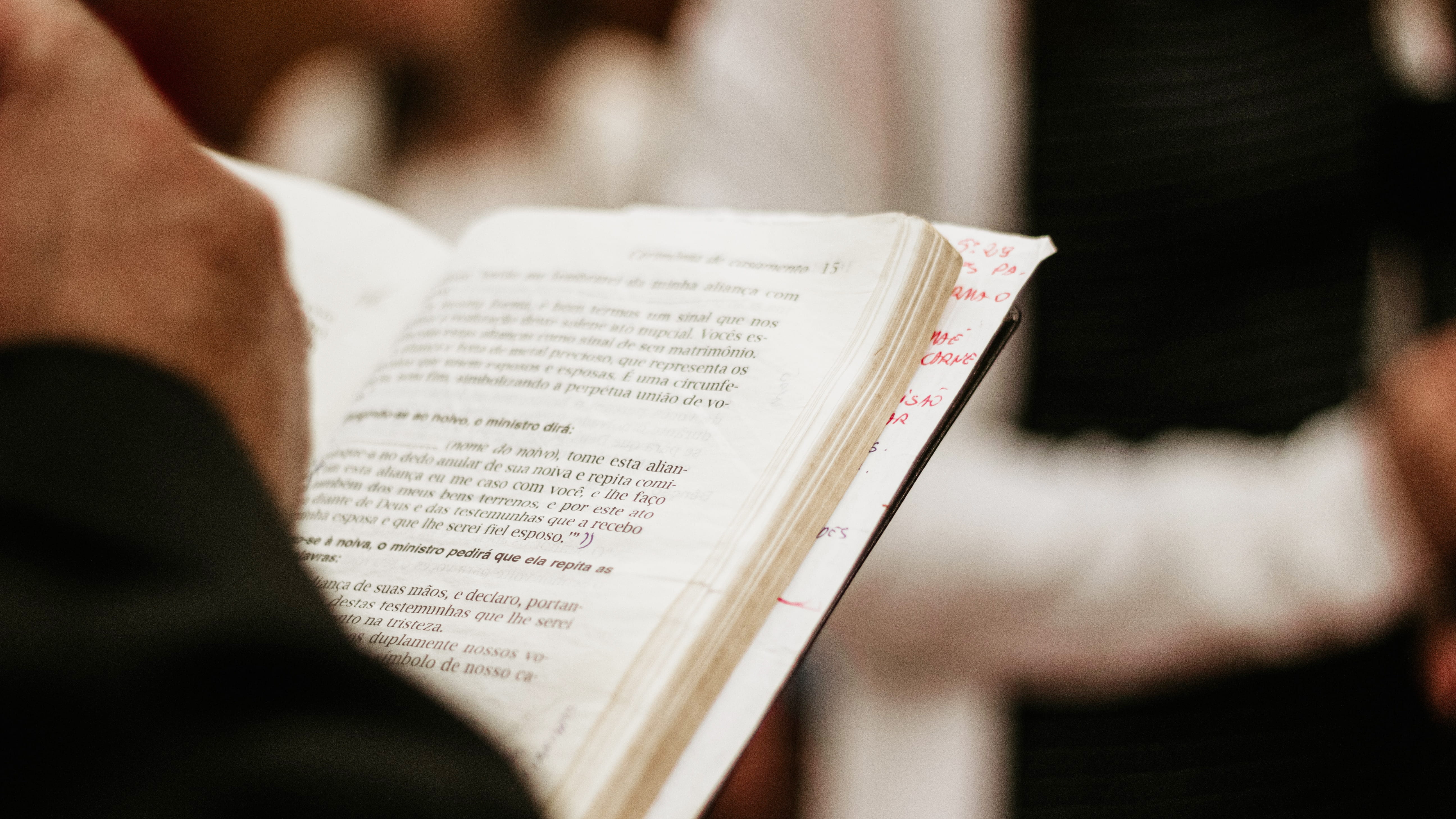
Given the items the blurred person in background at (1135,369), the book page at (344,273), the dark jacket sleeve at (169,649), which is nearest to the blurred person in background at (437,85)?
the blurred person in background at (1135,369)

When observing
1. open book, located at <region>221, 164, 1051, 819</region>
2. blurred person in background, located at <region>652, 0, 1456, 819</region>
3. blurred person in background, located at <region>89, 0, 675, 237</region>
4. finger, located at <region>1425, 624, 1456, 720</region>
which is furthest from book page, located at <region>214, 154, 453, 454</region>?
blurred person in background, located at <region>89, 0, 675, 237</region>

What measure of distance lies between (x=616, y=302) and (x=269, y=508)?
0.53 feet

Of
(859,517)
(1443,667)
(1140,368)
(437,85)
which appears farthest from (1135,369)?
(437,85)

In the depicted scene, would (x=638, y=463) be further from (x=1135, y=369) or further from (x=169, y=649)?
(x=1135, y=369)

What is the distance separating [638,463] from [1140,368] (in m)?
0.58

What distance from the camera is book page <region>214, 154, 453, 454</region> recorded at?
40 centimetres

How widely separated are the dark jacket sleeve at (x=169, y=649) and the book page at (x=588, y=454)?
0.06 m

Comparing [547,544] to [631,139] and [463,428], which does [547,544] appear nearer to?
[463,428]

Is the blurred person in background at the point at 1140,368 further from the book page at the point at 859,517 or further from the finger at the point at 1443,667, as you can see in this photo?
the book page at the point at 859,517

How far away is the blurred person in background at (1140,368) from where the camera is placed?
0.72m

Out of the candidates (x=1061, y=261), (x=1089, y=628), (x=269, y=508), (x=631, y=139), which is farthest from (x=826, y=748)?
(x=631, y=139)

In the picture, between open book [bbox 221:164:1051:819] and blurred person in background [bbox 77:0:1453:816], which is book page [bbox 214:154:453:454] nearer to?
open book [bbox 221:164:1051:819]

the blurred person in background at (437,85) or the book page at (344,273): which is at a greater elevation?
the book page at (344,273)

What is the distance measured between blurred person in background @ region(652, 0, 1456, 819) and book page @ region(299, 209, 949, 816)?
0.38 metres
